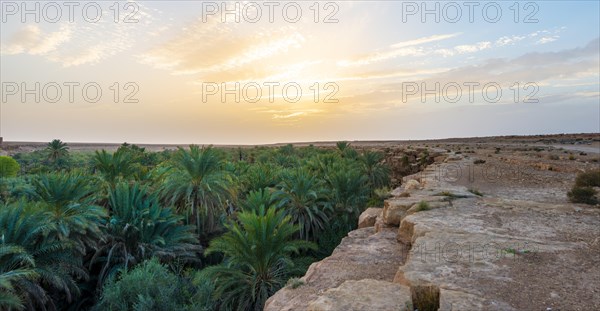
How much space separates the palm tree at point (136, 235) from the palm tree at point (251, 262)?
362cm

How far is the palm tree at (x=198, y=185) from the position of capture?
16547 millimetres

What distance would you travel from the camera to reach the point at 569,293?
5.21m

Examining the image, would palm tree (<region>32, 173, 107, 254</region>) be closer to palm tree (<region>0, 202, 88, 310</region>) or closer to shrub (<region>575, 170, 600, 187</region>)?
palm tree (<region>0, 202, 88, 310</region>)

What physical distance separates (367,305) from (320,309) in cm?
60

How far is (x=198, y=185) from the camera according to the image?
1675 centimetres

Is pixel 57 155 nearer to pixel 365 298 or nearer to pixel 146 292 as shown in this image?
pixel 146 292

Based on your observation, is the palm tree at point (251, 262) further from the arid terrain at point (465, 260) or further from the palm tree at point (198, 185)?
the palm tree at point (198, 185)

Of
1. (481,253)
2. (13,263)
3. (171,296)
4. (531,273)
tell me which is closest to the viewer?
(531,273)

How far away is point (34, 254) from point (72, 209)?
188 cm

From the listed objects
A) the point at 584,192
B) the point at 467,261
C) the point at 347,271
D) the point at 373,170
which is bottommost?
the point at 347,271

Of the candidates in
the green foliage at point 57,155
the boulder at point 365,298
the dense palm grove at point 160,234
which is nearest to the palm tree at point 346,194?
the dense palm grove at point 160,234

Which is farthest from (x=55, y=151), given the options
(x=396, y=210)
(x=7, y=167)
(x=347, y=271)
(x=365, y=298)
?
(x=365, y=298)

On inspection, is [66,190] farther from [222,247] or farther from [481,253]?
[481,253]

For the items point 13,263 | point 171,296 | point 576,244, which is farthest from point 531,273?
point 13,263
